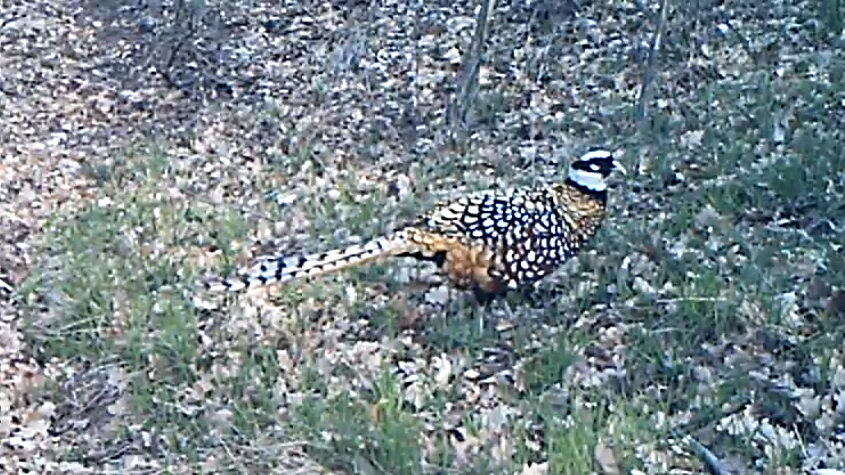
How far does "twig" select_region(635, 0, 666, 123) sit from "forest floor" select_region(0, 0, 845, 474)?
2 centimetres

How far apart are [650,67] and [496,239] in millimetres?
2700

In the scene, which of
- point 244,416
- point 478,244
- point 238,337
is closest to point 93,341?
point 238,337

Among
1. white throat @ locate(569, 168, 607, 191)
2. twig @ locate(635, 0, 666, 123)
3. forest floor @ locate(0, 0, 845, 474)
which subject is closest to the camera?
forest floor @ locate(0, 0, 845, 474)

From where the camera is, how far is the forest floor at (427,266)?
17.5 feet

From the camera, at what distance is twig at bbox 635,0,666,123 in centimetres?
850

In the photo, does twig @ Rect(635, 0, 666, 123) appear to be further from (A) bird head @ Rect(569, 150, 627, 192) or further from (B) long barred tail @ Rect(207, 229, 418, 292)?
(B) long barred tail @ Rect(207, 229, 418, 292)

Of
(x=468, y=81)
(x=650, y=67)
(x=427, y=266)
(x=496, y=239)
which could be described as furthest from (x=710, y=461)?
(x=468, y=81)

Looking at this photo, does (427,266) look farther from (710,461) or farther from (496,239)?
(710,461)

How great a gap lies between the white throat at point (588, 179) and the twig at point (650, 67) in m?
2.21

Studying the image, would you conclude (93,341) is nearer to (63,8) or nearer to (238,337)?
(238,337)

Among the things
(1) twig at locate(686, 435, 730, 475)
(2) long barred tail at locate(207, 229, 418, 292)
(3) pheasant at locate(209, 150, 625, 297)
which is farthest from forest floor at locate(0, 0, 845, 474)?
(2) long barred tail at locate(207, 229, 418, 292)

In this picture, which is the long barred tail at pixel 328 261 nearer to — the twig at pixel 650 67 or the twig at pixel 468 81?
the twig at pixel 650 67

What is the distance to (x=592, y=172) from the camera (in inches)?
255

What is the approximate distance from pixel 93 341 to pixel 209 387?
0.89 metres
